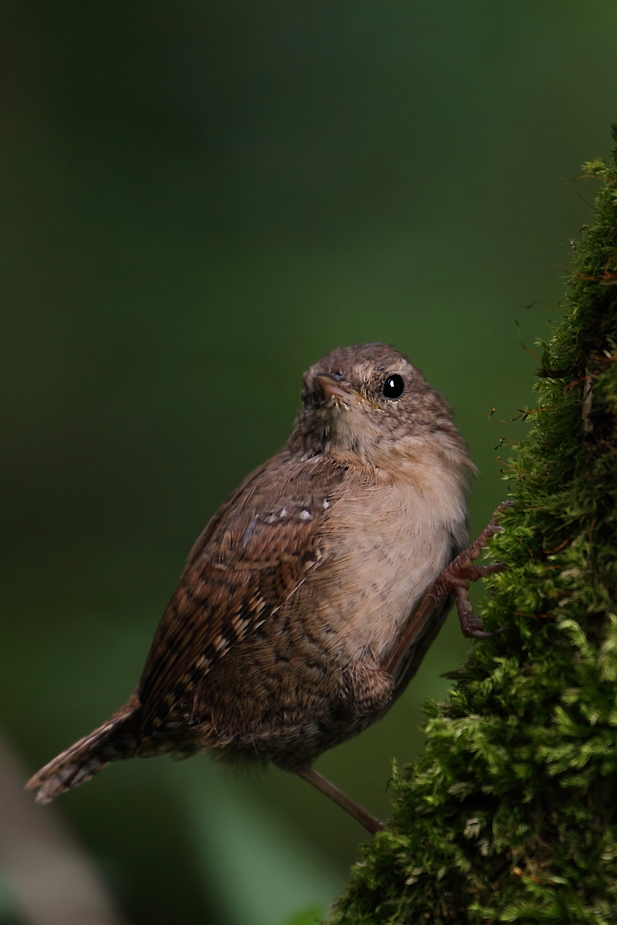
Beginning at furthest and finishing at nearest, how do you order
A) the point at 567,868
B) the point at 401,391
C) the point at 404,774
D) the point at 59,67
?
the point at 59,67, the point at 401,391, the point at 404,774, the point at 567,868

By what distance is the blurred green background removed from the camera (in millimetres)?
4738

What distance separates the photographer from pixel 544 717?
1.49 meters

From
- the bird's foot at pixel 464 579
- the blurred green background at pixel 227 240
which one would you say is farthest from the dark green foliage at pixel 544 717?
the blurred green background at pixel 227 240

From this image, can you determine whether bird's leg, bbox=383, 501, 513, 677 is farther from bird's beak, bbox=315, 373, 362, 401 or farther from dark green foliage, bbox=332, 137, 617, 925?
bird's beak, bbox=315, 373, 362, 401

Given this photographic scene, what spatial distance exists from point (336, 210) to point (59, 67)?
210 centimetres

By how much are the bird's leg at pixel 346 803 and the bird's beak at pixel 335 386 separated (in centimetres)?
140

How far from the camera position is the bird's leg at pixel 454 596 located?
234 cm

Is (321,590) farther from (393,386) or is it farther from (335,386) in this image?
(393,386)

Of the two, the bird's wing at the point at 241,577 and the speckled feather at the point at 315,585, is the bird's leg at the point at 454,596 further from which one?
the bird's wing at the point at 241,577

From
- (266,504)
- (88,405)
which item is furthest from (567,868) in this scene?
(88,405)

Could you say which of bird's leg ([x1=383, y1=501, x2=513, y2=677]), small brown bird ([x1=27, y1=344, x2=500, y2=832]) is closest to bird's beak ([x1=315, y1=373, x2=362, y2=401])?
small brown bird ([x1=27, y1=344, x2=500, y2=832])

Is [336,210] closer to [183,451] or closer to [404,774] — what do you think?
[183,451]

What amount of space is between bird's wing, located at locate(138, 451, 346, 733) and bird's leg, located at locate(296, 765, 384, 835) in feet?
2.04

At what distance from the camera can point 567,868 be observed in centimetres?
138
